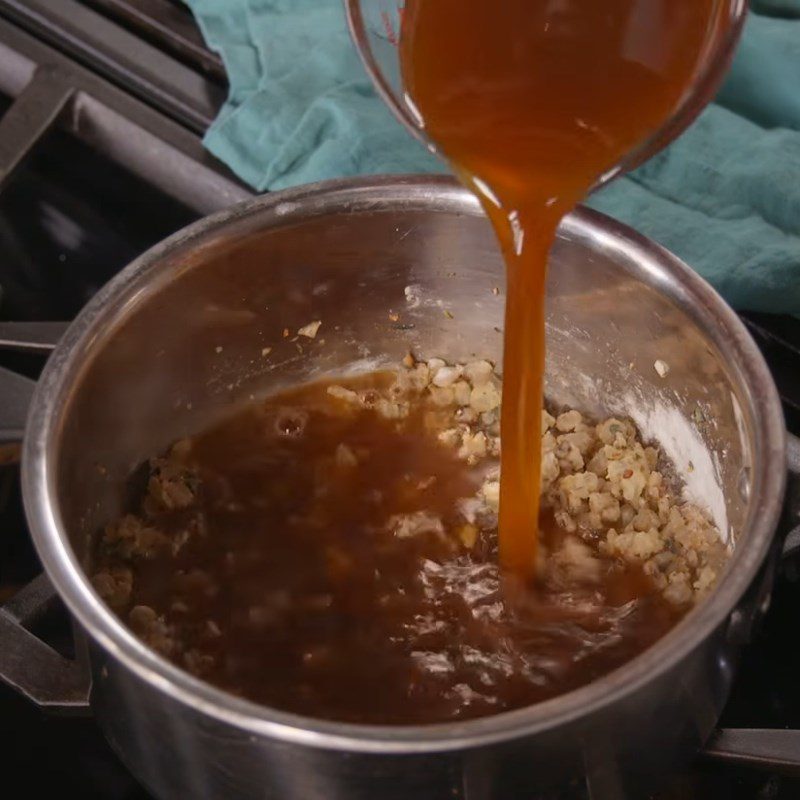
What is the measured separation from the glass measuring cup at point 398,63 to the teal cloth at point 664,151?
0.28m

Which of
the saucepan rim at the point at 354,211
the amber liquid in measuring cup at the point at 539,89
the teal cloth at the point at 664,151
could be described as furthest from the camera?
the teal cloth at the point at 664,151

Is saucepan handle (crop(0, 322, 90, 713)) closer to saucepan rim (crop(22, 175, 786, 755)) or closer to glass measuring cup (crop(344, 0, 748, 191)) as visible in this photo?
saucepan rim (crop(22, 175, 786, 755))

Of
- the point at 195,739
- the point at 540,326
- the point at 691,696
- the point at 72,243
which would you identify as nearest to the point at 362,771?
the point at 195,739

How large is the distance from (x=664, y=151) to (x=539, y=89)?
467 millimetres

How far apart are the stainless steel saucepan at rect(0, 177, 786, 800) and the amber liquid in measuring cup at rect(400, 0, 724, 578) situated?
0.14 metres

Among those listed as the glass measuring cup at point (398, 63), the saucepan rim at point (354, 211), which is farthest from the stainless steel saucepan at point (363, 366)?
the glass measuring cup at point (398, 63)

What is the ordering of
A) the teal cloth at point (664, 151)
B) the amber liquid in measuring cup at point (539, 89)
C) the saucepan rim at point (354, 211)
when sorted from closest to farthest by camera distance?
1. the saucepan rim at point (354, 211)
2. the amber liquid in measuring cup at point (539, 89)
3. the teal cloth at point (664, 151)

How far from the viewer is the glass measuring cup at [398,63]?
788 millimetres

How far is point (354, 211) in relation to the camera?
1028 millimetres

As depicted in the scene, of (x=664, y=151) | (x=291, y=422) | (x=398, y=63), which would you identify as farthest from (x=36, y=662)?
(x=664, y=151)

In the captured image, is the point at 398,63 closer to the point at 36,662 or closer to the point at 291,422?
the point at 291,422

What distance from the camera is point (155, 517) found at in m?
1.04

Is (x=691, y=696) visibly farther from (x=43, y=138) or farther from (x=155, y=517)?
(x=43, y=138)

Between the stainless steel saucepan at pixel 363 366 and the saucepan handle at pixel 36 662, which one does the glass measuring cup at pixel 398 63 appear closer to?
the stainless steel saucepan at pixel 363 366
